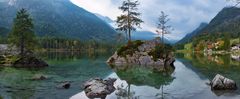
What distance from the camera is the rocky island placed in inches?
2960

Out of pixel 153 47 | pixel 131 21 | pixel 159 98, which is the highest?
pixel 131 21

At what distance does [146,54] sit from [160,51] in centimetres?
344

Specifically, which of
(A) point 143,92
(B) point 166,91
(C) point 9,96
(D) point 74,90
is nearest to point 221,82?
(B) point 166,91

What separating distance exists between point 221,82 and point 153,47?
42.4 m

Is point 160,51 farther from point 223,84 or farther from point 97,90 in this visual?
point 97,90

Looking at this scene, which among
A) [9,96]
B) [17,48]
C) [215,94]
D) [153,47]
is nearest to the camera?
[9,96]

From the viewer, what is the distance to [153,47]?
76312mm

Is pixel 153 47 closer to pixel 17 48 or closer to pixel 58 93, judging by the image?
pixel 17 48

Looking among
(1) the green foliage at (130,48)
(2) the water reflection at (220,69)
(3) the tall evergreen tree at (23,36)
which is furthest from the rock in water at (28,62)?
(2) the water reflection at (220,69)

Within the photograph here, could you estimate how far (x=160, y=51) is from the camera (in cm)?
7519

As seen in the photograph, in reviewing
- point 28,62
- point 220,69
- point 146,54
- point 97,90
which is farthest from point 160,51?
point 97,90

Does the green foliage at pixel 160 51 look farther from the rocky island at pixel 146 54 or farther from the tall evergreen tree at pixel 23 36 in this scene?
the tall evergreen tree at pixel 23 36

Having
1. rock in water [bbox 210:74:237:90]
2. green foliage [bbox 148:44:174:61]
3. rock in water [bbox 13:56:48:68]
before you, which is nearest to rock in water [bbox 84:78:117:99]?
rock in water [bbox 210:74:237:90]

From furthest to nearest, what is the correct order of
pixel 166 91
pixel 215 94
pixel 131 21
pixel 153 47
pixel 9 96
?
pixel 131 21
pixel 153 47
pixel 166 91
pixel 215 94
pixel 9 96
